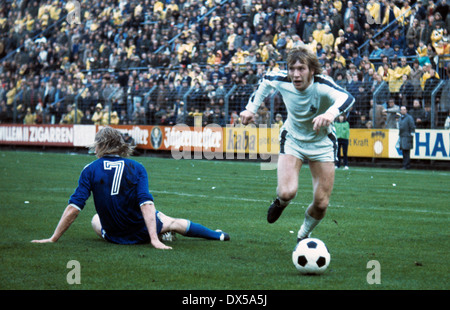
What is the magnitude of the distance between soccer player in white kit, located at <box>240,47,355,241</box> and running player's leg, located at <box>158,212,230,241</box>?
2.46 feet

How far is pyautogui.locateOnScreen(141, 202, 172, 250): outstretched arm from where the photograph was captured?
7777mm

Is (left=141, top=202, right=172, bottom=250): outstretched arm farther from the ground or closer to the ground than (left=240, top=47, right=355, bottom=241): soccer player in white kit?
closer to the ground

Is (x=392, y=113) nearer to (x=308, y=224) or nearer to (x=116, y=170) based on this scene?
(x=308, y=224)

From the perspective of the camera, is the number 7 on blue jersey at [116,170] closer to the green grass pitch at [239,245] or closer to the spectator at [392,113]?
the green grass pitch at [239,245]

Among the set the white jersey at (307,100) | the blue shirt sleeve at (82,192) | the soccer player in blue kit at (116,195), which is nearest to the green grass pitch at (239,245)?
the soccer player in blue kit at (116,195)

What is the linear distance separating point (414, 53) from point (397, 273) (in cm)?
1964

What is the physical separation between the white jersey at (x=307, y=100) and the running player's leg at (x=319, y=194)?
1.07 feet

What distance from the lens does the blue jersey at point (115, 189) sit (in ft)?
25.8

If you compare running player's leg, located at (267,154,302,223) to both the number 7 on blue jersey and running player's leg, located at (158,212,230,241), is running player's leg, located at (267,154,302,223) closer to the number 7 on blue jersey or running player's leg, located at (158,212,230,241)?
running player's leg, located at (158,212,230,241)

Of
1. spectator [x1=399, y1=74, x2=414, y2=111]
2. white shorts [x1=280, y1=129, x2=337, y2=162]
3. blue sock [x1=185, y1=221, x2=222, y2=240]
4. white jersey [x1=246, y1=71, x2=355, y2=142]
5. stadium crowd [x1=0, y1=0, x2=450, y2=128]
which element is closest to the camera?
white jersey [x1=246, y1=71, x2=355, y2=142]

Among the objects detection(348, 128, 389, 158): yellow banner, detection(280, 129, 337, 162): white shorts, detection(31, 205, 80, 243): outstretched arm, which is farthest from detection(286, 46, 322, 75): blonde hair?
detection(348, 128, 389, 158): yellow banner

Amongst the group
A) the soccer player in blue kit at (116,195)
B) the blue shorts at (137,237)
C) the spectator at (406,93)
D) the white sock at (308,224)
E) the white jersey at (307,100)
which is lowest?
the blue shorts at (137,237)

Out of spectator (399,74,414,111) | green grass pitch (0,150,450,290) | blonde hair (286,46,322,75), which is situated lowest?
green grass pitch (0,150,450,290)

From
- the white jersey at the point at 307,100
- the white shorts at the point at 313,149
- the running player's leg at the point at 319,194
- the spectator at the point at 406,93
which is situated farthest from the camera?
the spectator at the point at 406,93
